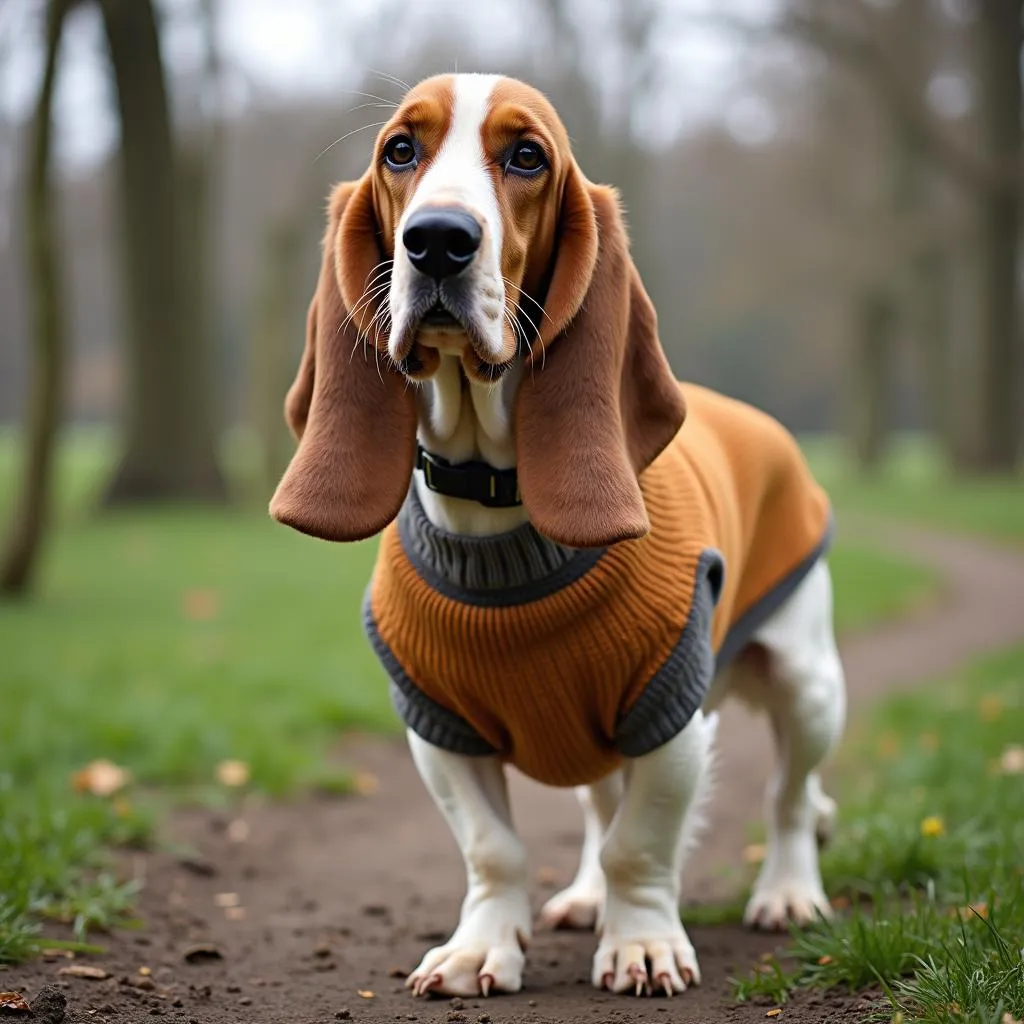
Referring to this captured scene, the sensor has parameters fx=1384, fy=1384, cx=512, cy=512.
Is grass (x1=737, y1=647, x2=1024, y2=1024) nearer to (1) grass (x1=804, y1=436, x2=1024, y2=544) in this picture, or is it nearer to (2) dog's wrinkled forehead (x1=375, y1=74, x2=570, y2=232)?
(2) dog's wrinkled forehead (x1=375, y1=74, x2=570, y2=232)

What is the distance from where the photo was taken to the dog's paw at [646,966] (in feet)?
10.5

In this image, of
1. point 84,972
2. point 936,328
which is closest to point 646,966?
point 84,972

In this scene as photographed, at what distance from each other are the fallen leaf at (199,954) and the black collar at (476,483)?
4.61 ft

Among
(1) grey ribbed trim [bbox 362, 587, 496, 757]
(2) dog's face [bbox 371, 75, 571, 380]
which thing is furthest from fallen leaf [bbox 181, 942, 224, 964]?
(2) dog's face [bbox 371, 75, 571, 380]

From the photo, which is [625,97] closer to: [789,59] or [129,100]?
[789,59]

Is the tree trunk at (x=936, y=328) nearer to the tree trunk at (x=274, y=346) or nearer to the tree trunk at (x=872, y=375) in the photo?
the tree trunk at (x=872, y=375)

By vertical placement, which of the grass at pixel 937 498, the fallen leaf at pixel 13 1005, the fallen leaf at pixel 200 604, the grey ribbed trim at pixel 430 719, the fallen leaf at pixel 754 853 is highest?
the grey ribbed trim at pixel 430 719

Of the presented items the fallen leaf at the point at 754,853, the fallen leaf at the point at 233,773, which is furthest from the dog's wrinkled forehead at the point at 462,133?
the fallen leaf at the point at 233,773

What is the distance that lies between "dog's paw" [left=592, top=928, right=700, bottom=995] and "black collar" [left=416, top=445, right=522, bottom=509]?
1094mm

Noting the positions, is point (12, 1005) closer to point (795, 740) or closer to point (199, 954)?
point (199, 954)

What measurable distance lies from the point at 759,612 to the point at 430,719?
1091 millimetres

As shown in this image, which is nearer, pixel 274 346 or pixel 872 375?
pixel 274 346

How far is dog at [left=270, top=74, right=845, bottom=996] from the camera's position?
290 centimetres

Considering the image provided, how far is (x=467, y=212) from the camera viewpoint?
2701mm
